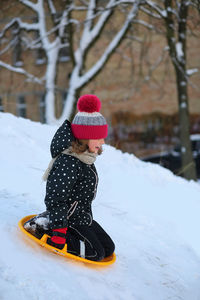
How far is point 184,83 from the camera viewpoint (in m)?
9.98

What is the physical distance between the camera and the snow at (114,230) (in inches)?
97.6

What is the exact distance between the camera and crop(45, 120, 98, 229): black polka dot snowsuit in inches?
106

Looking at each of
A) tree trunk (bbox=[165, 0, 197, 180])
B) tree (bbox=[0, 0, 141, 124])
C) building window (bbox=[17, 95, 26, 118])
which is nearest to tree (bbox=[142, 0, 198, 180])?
tree trunk (bbox=[165, 0, 197, 180])

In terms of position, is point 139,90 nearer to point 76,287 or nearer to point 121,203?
point 121,203

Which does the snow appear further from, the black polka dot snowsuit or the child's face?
the child's face

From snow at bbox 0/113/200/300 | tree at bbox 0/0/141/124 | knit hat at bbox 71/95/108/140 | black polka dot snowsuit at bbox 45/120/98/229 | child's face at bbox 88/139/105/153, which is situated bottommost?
snow at bbox 0/113/200/300

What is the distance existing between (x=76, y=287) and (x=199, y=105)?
1751 centimetres

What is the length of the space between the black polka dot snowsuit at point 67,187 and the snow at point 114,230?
1.09ft

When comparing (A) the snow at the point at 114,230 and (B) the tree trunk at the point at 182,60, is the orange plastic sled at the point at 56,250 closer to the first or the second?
(A) the snow at the point at 114,230

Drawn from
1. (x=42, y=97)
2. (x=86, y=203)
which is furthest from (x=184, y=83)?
(x=42, y=97)

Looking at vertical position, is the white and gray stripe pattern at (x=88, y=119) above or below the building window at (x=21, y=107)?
above

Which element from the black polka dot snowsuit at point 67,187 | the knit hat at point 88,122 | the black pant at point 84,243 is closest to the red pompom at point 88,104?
the knit hat at point 88,122

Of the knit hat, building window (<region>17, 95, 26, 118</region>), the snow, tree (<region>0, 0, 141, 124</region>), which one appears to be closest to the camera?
the snow

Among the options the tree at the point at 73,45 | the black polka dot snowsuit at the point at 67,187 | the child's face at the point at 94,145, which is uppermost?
the tree at the point at 73,45
